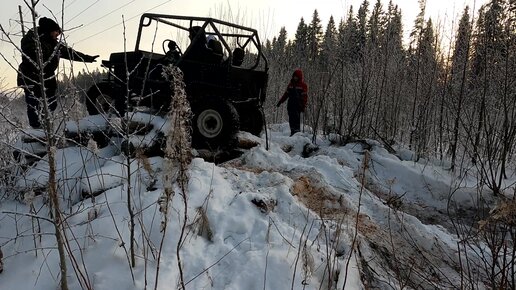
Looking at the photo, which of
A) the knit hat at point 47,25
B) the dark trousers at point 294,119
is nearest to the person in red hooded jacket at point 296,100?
the dark trousers at point 294,119

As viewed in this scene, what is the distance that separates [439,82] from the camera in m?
7.31

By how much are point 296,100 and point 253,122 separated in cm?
257

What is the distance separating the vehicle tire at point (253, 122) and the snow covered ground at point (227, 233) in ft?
4.28

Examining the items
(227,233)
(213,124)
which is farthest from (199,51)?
(227,233)

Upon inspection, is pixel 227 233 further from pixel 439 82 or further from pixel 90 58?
pixel 439 82

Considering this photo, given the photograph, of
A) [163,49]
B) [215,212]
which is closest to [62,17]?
[215,212]

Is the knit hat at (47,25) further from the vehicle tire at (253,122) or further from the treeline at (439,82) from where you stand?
the treeline at (439,82)

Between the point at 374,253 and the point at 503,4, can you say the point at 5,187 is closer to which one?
the point at 374,253

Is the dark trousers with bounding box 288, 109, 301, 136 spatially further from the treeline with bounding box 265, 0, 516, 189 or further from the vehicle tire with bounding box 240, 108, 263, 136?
the vehicle tire with bounding box 240, 108, 263, 136

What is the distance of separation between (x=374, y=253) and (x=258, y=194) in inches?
41.9

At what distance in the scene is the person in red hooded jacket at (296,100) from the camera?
8.30 metres

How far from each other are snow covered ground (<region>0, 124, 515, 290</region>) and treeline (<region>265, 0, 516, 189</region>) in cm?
141

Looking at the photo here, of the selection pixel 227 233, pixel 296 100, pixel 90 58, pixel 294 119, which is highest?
pixel 90 58

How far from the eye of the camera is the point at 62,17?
184 centimetres
